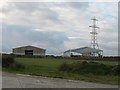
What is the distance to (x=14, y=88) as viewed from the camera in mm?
13523

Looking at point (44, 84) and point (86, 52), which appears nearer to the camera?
point (44, 84)

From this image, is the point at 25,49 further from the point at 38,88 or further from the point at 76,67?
the point at 38,88

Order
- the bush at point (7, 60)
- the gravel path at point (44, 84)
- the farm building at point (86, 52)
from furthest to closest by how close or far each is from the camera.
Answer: the farm building at point (86, 52) → the bush at point (7, 60) → the gravel path at point (44, 84)

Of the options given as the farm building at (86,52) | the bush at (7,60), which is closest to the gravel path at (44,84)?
the bush at (7,60)

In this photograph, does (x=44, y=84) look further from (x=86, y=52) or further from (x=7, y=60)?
(x=86, y=52)

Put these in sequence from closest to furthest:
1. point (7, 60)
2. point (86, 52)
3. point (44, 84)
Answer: point (44, 84), point (7, 60), point (86, 52)

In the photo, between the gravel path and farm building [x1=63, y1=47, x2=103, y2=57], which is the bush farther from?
farm building [x1=63, y1=47, x2=103, y2=57]

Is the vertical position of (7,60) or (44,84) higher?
(7,60)

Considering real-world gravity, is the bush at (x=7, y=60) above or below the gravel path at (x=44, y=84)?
above

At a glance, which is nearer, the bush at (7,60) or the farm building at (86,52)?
the bush at (7,60)

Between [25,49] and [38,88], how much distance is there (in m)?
86.9

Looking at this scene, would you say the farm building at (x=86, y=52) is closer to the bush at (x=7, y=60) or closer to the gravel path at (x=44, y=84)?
the bush at (x=7, y=60)

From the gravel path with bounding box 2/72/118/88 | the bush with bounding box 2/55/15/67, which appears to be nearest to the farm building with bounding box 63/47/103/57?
the bush with bounding box 2/55/15/67

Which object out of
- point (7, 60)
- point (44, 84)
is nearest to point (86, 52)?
point (7, 60)
